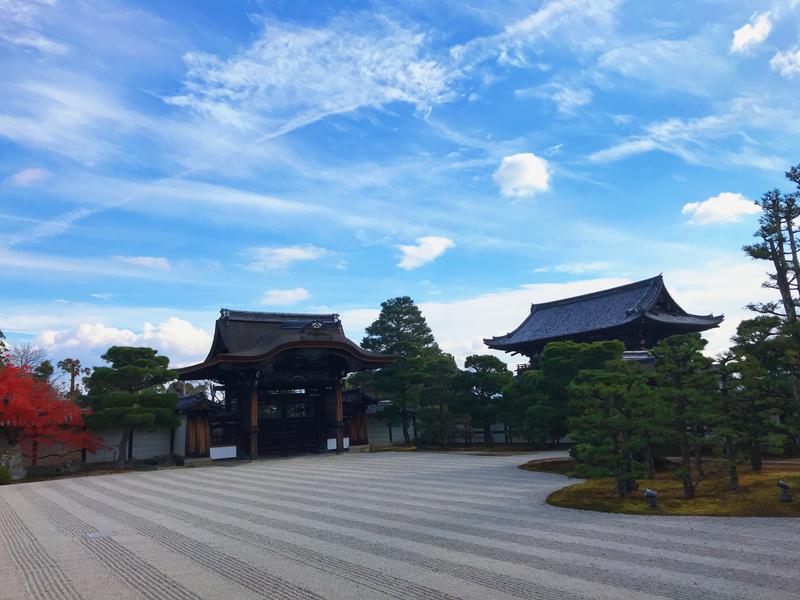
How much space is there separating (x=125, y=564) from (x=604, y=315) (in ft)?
97.9

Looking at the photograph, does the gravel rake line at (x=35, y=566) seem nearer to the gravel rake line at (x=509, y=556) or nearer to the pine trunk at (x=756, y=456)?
the gravel rake line at (x=509, y=556)

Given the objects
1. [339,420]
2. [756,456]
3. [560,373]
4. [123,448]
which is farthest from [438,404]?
[756,456]

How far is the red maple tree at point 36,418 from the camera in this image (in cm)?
2216

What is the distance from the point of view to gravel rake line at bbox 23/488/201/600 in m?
6.59

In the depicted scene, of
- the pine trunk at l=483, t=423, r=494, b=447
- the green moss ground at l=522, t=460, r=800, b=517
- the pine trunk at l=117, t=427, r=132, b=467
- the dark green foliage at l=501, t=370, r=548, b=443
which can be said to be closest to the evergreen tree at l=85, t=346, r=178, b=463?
the pine trunk at l=117, t=427, r=132, b=467

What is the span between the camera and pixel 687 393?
12.1 meters

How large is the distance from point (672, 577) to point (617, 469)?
5865 mm

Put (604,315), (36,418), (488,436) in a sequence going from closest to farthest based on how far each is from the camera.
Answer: (36,418), (488,436), (604,315)

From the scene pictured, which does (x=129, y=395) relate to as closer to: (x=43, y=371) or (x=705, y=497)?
(x=43, y=371)

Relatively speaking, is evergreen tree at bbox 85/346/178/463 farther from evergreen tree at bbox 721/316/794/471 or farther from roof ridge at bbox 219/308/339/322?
evergreen tree at bbox 721/316/794/471

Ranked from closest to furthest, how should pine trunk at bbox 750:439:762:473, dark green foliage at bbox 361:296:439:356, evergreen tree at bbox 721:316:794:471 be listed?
1. evergreen tree at bbox 721:316:794:471
2. pine trunk at bbox 750:439:762:473
3. dark green foliage at bbox 361:296:439:356

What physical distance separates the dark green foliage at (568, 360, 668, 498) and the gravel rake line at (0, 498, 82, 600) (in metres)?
10.2

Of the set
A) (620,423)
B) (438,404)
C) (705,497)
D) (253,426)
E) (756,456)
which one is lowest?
(705,497)

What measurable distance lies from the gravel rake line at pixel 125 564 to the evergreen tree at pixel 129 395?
41.2ft
